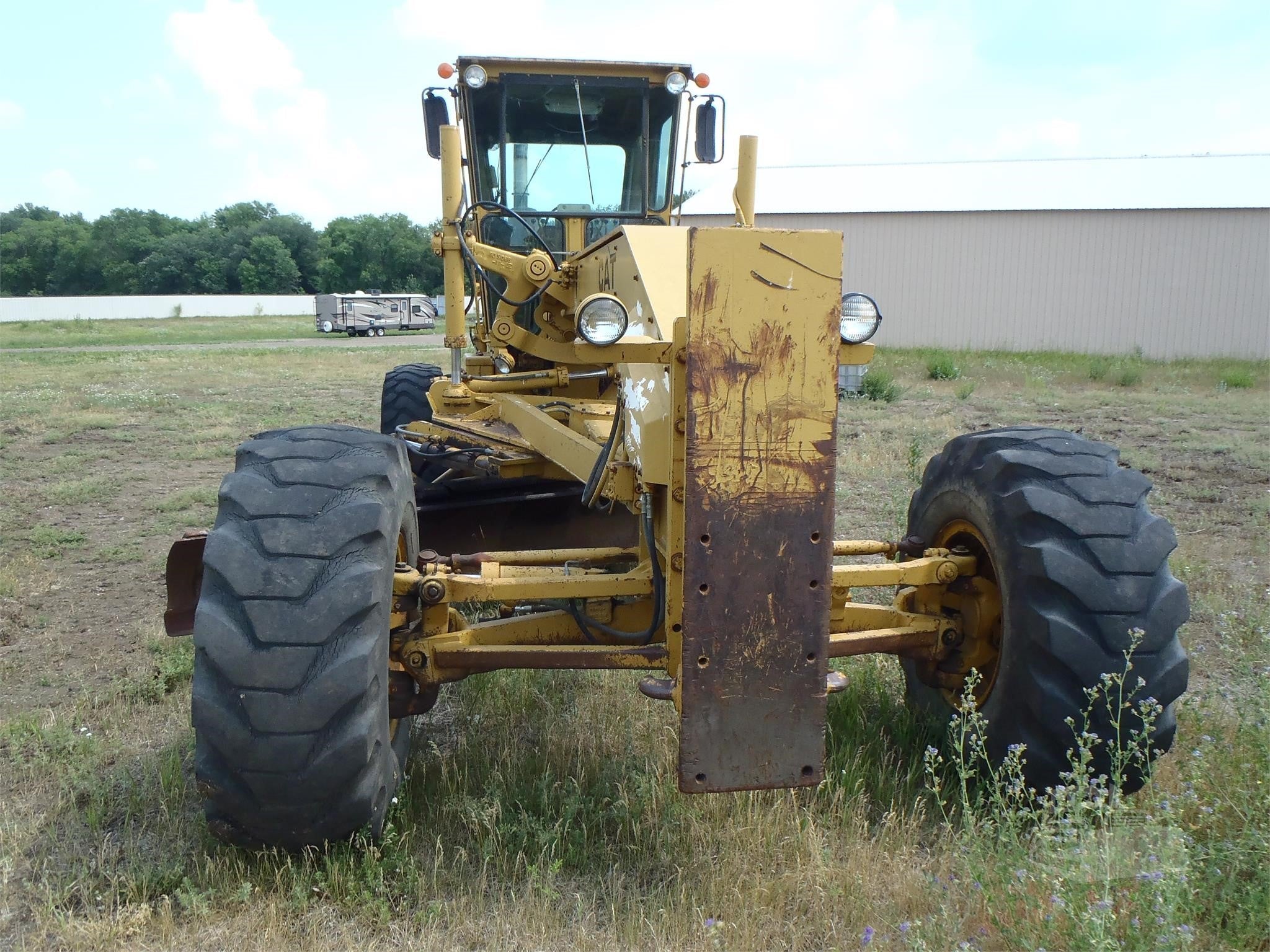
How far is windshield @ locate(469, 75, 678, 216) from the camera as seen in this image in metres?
6.21

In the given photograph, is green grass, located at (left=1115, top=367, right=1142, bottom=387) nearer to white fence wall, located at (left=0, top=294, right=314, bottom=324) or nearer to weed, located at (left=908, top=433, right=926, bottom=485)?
weed, located at (left=908, top=433, right=926, bottom=485)

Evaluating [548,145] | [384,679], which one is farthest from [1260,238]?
[384,679]

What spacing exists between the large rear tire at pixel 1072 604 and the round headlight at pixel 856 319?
90 cm

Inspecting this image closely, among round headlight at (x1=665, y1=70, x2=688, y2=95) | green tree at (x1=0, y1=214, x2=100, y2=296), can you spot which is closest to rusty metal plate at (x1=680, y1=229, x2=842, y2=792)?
round headlight at (x1=665, y1=70, x2=688, y2=95)

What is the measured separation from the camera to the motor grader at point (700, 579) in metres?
2.84

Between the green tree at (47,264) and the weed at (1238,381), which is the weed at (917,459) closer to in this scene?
the weed at (1238,381)

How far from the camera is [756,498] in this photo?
284 cm

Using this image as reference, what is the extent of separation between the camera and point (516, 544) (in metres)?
6.02

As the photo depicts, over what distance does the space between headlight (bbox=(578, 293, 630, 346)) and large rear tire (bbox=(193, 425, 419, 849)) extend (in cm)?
81

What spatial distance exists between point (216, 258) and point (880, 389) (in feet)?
238

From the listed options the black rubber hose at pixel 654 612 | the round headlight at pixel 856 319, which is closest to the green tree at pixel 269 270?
the black rubber hose at pixel 654 612

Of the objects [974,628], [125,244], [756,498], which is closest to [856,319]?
[756,498]

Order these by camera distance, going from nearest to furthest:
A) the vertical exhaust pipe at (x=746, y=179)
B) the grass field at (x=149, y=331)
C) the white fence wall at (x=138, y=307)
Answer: the vertical exhaust pipe at (x=746, y=179)
the grass field at (x=149, y=331)
the white fence wall at (x=138, y=307)

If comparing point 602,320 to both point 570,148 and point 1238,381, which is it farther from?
point 1238,381
